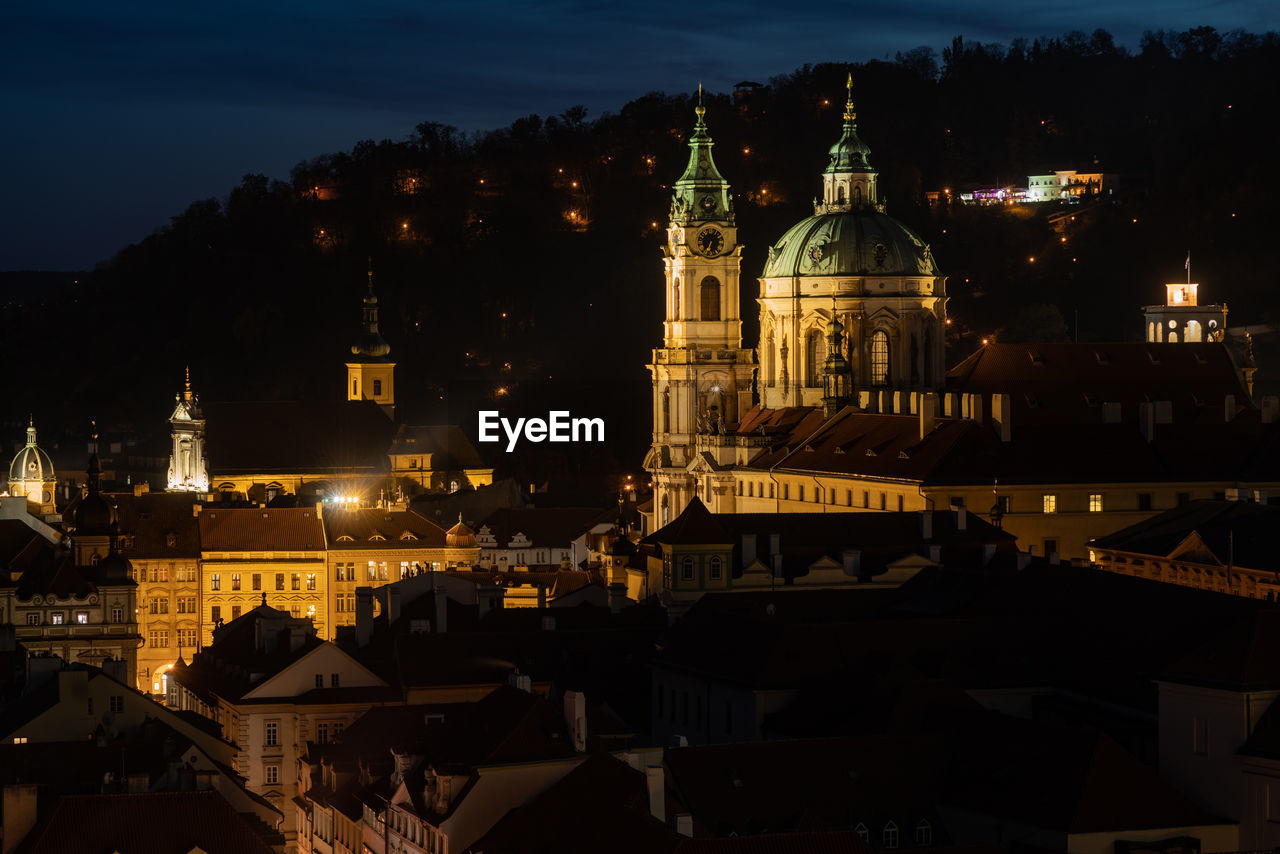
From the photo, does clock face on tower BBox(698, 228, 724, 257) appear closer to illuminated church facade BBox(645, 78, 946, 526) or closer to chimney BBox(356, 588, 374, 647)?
illuminated church facade BBox(645, 78, 946, 526)

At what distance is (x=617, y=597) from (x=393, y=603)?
7.03 m

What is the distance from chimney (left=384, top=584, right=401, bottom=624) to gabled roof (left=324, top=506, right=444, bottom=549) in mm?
35620

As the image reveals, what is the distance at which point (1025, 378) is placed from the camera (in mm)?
127625

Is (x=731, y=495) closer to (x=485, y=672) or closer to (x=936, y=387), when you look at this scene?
(x=936, y=387)

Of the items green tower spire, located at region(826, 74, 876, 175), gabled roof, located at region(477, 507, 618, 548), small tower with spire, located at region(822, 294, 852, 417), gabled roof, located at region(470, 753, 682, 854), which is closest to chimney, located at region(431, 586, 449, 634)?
gabled roof, located at region(470, 753, 682, 854)

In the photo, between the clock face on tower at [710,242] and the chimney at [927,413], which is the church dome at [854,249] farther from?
the chimney at [927,413]

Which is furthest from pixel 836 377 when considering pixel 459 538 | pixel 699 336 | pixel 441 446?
pixel 441 446

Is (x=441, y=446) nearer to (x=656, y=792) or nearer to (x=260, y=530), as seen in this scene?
(x=260, y=530)

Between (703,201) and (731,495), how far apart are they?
16908 millimetres

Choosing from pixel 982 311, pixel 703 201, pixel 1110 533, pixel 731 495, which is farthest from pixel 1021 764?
pixel 982 311

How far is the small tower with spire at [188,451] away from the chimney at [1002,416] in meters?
66.1

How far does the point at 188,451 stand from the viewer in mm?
172625

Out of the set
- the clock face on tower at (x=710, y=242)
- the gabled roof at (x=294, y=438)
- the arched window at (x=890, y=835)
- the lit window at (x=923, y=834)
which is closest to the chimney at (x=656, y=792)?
the arched window at (x=890, y=835)

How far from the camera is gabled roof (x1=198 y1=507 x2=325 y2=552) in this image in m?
126
